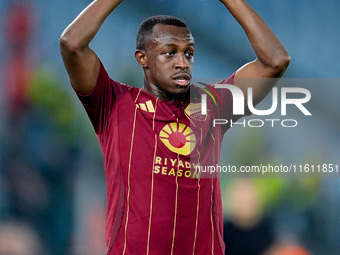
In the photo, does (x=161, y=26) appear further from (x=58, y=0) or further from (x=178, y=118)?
(x=58, y=0)

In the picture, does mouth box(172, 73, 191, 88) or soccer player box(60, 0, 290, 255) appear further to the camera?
mouth box(172, 73, 191, 88)

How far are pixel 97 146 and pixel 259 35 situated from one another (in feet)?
4.01

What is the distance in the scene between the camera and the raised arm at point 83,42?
161cm

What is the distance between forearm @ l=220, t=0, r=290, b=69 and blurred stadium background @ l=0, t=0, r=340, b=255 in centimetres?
95

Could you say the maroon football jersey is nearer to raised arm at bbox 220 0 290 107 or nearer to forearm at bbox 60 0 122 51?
forearm at bbox 60 0 122 51

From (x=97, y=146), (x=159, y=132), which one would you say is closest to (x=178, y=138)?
(x=159, y=132)

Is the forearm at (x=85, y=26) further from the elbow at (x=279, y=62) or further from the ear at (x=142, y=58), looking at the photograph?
the elbow at (x=279, y=62)

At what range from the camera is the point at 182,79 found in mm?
1762

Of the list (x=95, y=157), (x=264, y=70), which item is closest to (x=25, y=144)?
(x=95, y=157)

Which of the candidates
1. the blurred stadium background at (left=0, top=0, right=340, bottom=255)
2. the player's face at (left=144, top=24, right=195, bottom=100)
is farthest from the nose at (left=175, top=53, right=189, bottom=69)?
the blurred stadium background at (left=0, top=0, right=340, bottom=255)

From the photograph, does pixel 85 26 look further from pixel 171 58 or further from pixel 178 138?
pixel 178 138

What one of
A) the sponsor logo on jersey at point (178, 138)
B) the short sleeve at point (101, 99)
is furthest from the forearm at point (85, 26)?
the sponsor logo on jersey at point (178, 138)

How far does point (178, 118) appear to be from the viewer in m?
1.76

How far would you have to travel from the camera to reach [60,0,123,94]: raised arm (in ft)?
5.27
